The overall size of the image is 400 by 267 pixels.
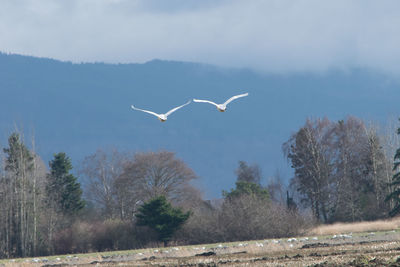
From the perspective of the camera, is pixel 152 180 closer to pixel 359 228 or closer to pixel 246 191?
pixel 246 191

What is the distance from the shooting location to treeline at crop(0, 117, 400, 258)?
74.9 m

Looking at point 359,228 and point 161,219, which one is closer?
point 359,228

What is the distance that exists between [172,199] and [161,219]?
923 inches

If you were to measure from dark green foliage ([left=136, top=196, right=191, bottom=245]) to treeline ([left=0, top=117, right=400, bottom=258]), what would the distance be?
0.30 ft

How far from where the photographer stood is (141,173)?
101 metres

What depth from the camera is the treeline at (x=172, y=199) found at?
74938mm

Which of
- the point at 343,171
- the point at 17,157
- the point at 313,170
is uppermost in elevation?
the point at 17,157

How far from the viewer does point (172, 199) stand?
323 ft

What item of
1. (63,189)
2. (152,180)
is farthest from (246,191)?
(63,189)

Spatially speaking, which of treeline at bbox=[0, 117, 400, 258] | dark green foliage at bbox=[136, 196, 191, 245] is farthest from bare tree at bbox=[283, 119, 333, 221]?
dark green foliage at bbox=[136, 196, 191, 245]

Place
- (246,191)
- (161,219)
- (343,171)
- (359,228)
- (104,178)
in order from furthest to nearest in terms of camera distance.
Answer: (104,178)
(343,171)
(246,191)
(161,219)
(359,228)

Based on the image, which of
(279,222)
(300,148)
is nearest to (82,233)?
(279,222)

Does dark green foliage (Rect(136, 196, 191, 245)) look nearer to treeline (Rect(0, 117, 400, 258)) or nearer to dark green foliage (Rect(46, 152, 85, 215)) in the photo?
treeline (Rect(0, 117, 400, 258))

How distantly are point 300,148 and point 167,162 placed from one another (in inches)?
652
